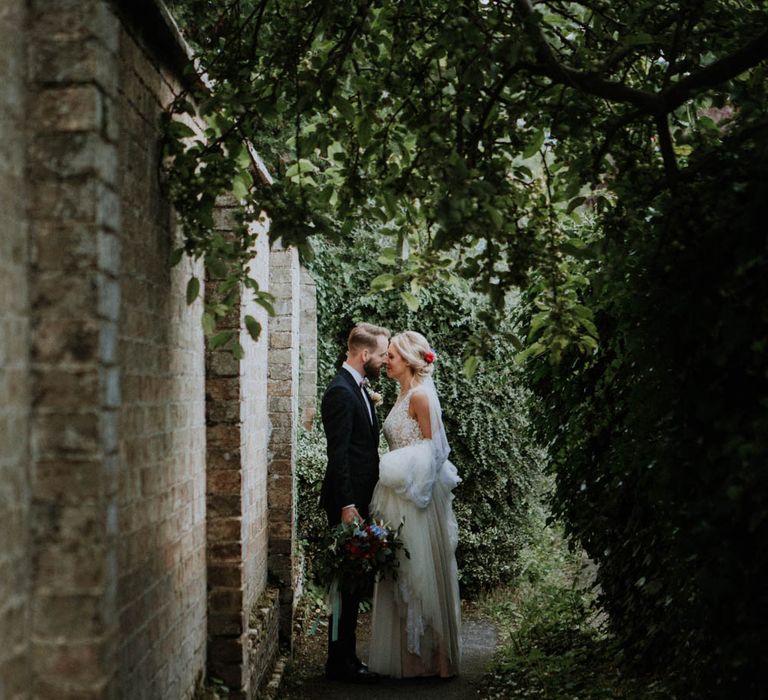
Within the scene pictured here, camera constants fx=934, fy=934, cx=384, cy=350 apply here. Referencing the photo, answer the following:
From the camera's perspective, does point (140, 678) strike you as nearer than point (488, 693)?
Yes

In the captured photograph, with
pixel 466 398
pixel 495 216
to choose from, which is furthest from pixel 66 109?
pixel 466 398

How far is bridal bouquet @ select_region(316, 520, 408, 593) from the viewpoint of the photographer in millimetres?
6621

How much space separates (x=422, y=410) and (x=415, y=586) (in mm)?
1312

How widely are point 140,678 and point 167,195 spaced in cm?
199

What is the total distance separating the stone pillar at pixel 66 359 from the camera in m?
2.79

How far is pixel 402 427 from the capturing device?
728 centimetres

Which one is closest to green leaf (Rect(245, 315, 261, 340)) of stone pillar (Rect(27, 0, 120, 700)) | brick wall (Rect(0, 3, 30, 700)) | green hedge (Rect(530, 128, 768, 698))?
stone pillar (Rect(27, 0, 120, 700))

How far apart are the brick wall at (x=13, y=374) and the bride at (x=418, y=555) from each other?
174 inches

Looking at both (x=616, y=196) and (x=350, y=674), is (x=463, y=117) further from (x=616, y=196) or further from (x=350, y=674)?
(x=350, y=674)

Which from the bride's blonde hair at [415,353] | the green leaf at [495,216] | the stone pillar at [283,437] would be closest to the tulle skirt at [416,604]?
the stone pillar at [283,437]

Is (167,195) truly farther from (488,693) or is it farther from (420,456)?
(488,693)

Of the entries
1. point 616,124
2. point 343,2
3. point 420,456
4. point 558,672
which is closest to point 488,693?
point 558,672

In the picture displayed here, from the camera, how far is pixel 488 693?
6535mm

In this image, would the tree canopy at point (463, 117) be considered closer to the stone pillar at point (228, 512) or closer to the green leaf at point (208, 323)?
the green leaf at point (208, 323)
